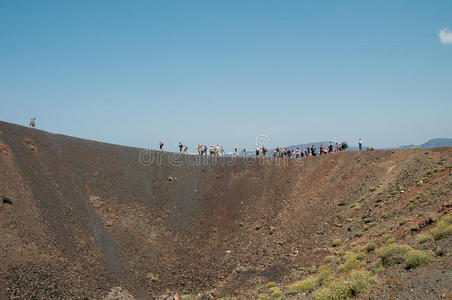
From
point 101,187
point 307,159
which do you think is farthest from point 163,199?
point 307,159

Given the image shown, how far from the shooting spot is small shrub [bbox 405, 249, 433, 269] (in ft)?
42.7

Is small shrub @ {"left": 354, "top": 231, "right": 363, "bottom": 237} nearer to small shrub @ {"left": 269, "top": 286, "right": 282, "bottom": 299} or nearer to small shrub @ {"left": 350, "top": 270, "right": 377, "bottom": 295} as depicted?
small shrub @ {"left": 269, "top": 286, "right": 282, "bottom": 299}

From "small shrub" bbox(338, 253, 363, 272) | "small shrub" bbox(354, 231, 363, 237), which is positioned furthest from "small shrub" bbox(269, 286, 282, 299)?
"small shrub" bbox(354, 231, 363, 237)

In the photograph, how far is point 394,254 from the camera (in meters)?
14.5

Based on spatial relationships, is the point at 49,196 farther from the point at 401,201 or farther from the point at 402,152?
the point at 402,152

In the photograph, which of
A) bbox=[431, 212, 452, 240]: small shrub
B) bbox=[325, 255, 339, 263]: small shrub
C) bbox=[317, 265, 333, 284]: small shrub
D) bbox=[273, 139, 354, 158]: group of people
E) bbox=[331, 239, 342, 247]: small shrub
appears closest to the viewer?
bbox=[431, 212, 452, 240]: small shrub

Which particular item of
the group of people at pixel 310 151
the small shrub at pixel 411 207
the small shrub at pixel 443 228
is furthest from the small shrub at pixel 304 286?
the group of people at pixel 310 151

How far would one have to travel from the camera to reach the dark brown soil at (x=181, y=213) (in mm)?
21386

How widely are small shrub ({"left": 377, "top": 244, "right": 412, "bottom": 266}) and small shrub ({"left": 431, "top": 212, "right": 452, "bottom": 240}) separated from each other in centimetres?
146

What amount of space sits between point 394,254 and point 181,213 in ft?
66.9

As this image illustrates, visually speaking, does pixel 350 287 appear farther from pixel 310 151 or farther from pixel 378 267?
pixel 310 151

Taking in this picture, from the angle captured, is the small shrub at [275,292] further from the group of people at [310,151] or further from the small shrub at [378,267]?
the group of people at [310,151]

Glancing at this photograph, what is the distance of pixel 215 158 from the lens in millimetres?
39656

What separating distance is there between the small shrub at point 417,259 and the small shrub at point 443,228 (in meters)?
1.66
